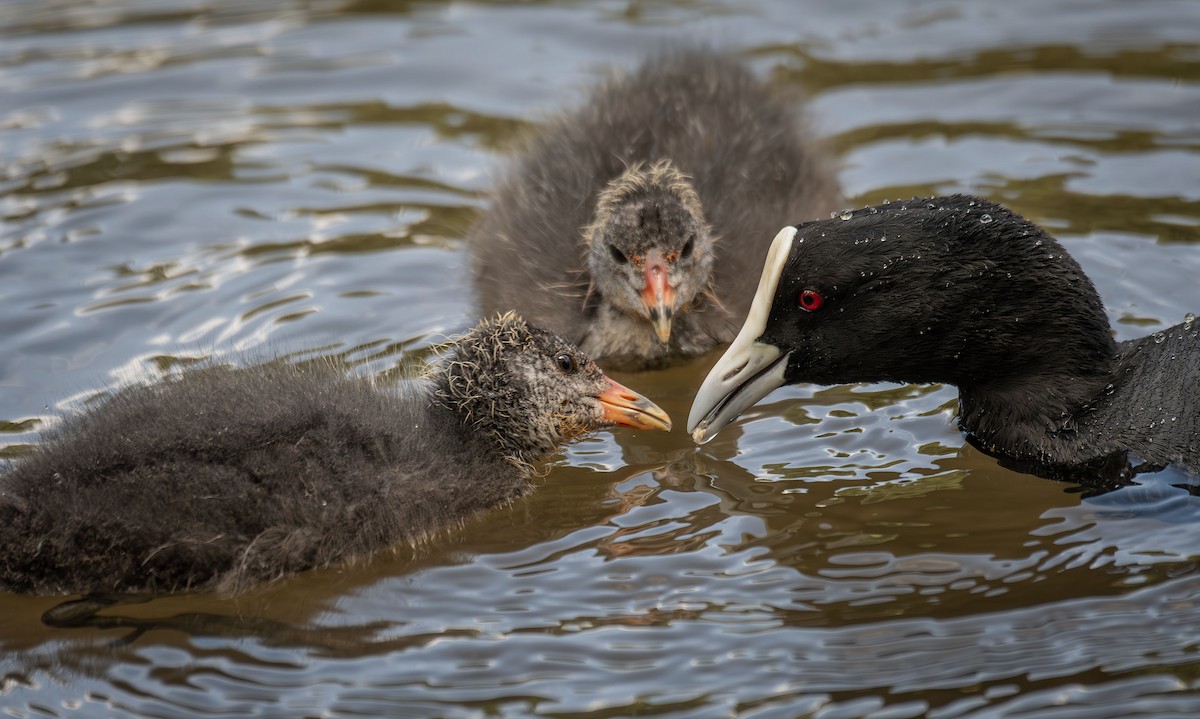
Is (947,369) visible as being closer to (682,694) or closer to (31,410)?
(682,694)

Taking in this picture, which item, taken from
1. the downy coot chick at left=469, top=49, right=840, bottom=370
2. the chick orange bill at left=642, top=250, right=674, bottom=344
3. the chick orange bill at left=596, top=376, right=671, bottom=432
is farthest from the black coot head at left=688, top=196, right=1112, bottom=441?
the downy coot chick at left=469, top=49, right=840, bottom=370

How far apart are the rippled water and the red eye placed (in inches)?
24.4

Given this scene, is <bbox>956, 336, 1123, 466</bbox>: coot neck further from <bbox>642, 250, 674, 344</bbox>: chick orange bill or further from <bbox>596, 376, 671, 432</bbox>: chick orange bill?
<bbox>642, 250, 674, 344</bbox>: chick orange bill

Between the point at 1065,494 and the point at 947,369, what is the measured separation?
607 millimetres

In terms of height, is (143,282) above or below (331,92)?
below

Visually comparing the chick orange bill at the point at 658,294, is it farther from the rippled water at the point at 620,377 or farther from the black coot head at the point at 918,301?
the black coot head at the point at 918,301

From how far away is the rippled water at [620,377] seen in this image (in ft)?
14.6

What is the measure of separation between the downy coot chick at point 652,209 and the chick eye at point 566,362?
687 mm

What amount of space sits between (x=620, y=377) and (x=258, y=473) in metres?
2.16

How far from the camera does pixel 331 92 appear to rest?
945cm

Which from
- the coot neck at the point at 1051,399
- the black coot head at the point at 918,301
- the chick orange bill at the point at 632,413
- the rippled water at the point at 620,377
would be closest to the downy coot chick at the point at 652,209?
the rippled water at the point at 620,377

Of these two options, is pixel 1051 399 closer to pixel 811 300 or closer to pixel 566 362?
pixel 811 300

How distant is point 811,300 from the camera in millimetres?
5480

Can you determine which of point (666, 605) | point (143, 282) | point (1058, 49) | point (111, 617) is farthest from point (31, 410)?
point (1058, 49)
